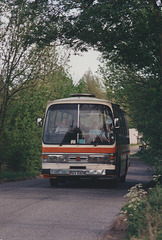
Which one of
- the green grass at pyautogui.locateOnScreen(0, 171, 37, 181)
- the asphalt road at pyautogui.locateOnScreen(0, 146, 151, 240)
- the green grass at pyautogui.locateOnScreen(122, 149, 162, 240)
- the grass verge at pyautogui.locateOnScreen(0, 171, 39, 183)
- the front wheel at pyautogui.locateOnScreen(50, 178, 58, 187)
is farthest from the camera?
the green grass at pyautogui.locateOnScreen(0, 171, 37, 181)

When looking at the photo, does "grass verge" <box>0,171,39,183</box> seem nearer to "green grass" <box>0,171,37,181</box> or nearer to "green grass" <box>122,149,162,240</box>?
"green grass" <box>0,171,37,181</box>

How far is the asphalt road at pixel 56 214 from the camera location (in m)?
8.12

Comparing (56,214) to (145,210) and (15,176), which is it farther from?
(15,176)

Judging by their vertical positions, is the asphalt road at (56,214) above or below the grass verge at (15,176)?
above

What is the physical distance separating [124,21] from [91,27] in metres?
1.13

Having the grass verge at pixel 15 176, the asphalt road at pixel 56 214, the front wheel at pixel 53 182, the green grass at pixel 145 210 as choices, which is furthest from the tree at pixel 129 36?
the grass verge at pixel 15 176

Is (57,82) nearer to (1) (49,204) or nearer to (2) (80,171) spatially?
(2) (80,171)

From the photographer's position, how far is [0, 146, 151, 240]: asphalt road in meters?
8.12

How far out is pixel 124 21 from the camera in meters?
16.3

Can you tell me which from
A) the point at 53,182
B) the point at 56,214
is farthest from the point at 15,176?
the point at 56,214

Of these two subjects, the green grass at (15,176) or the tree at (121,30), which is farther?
the green grass at (15,176)

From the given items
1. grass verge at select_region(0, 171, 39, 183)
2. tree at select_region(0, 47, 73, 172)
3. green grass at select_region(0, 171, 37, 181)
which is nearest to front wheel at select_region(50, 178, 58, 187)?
grass verge at select_region(0, 171, 39, 183)

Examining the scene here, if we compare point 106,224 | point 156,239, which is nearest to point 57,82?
point 106,224

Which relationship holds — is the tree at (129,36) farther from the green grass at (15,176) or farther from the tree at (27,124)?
the green grass at (15,176)
